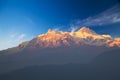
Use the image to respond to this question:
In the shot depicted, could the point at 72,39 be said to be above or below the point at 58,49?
above

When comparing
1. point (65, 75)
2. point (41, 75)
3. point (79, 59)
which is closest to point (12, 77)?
point (41, 75)

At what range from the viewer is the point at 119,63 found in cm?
689

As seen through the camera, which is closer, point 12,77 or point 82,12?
point 12,77

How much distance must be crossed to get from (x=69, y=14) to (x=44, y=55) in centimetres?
137

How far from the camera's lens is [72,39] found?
6965 mm

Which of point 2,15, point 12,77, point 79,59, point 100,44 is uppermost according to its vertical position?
point 2,15

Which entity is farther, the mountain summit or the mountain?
the mountain summit

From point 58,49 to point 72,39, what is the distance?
48 cm

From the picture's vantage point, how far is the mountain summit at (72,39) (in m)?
6.82

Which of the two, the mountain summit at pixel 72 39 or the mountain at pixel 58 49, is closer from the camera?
the mountain at pixel 58 49

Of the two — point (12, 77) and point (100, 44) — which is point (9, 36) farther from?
point (100, 44)

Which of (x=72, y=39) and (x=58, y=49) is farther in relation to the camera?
(x=72, y=39)

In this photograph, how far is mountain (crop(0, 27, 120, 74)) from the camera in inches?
260

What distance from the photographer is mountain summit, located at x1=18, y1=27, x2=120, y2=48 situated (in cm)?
682
